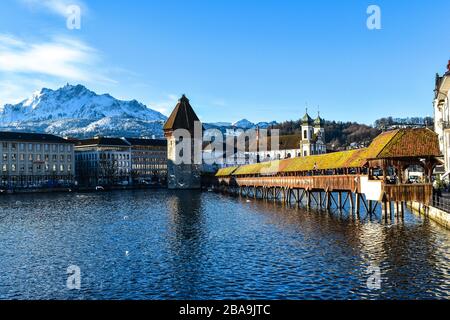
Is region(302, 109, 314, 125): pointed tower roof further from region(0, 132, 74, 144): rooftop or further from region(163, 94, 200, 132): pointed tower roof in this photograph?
region(0, 132, 74, 144): rooftop

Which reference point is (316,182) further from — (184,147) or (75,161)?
(75,161)

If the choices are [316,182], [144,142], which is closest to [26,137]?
[144,142]

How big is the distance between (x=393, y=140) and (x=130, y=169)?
14518cm

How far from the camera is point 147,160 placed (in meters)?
183

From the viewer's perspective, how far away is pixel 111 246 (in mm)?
31531

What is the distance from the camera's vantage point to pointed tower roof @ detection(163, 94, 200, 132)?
13888cm

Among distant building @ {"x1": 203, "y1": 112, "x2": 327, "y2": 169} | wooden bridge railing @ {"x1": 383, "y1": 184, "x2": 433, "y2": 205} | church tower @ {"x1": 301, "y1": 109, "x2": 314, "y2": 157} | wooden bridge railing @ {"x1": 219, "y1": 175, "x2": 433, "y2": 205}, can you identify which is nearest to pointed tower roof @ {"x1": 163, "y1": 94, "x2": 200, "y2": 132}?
church tower @ {"x1": 301, "y1": 109, "x2": 314, "y2": 157}

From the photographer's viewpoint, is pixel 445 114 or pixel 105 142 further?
pixel 105 142

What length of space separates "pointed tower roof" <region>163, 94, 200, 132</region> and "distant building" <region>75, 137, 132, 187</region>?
102 feet

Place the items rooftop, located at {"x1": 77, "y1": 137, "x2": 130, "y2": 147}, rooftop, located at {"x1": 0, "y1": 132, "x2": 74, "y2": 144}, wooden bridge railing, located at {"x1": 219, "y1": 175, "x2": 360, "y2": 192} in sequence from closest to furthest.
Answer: wooden bridge railing, located at {"x1": 219, "y1": 175, "x2": 360, "y2": 192}
rooftop, located at {"x1": 0, "y1": 132, "x2": 74, "y2": 144}
rooftop, located at {"x1": 77, "y1": 137, "x2": 130, "y2": 147}

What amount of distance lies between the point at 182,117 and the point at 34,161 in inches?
1648
